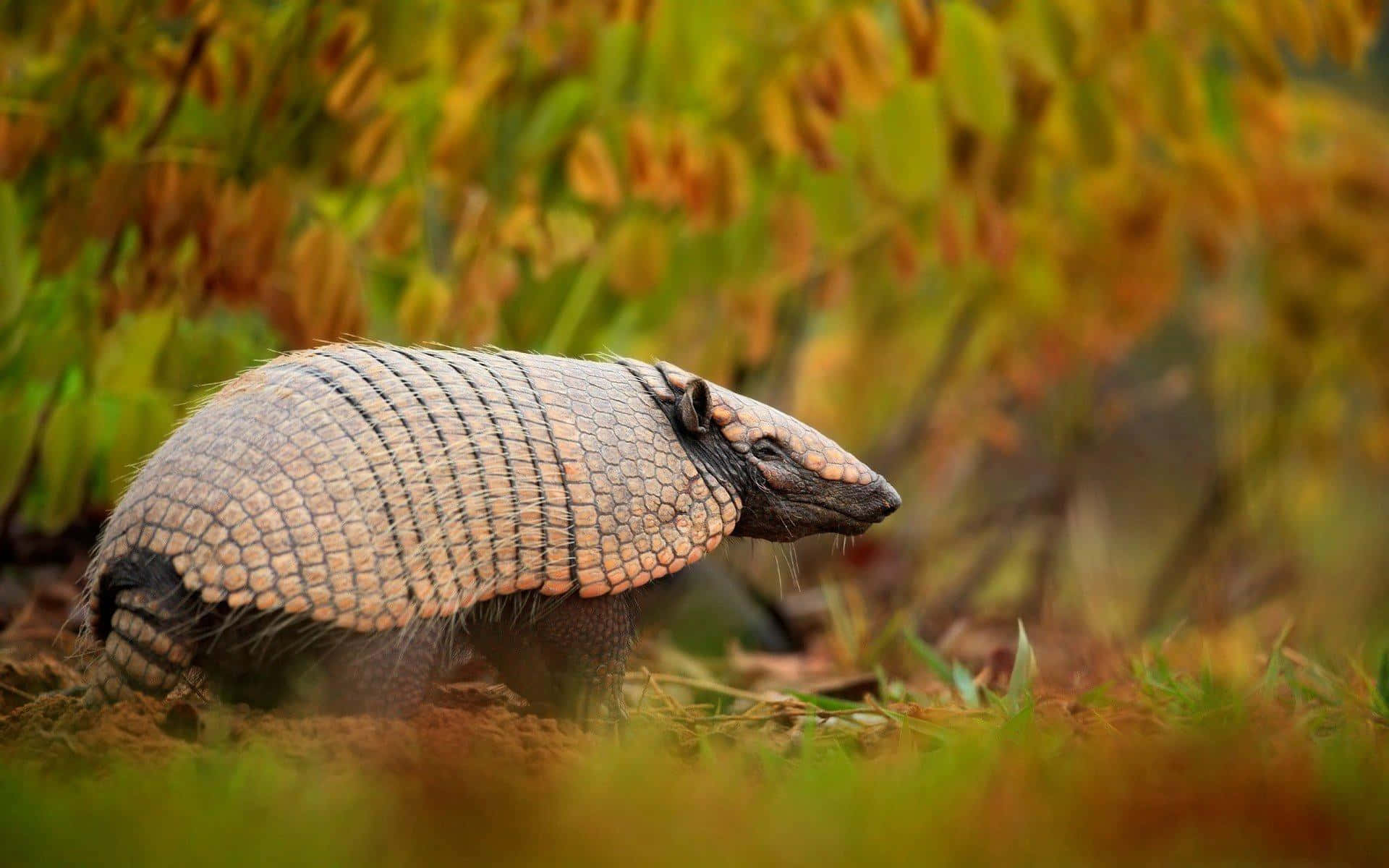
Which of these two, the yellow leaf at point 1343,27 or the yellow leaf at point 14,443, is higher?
the yellow leaf at point 1343,27

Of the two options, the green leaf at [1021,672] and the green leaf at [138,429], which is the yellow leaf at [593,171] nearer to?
the green leaf at [138,429]

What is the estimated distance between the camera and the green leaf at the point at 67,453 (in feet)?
13.4

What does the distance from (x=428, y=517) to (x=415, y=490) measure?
7 centimetres

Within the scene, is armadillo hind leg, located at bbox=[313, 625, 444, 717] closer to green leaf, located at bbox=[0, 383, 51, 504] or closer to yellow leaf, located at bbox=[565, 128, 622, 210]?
green leaf, located at bbox=[0, 383, 51, 504]

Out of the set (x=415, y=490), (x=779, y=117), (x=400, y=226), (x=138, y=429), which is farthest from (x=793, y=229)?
(x=415, y=490)

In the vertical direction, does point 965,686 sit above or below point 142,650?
below

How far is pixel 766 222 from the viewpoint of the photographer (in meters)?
6.03

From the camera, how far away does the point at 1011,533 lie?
7.80 m

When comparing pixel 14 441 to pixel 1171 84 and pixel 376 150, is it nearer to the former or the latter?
pixel 376 150

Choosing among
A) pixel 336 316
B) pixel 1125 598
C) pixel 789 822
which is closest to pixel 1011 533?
pixel 1125 598

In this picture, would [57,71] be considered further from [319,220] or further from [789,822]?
[789,822]

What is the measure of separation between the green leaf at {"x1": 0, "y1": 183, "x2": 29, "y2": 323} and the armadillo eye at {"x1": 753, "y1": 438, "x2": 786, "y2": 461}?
2366 millimetres

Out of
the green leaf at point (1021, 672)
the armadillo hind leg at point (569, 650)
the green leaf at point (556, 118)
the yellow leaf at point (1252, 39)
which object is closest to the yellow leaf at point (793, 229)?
the green leaf at point (556, 118)

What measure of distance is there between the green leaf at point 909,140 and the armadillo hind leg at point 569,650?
256 cm
